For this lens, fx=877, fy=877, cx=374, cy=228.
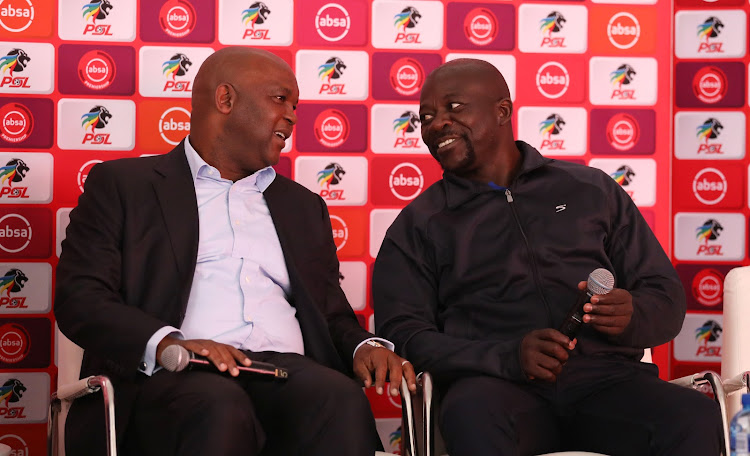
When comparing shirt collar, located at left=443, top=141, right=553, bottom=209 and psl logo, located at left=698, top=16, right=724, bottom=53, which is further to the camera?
psl logo, located at left=698, top=16, right=724, bottom=53

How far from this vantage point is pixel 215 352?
90.2 inches

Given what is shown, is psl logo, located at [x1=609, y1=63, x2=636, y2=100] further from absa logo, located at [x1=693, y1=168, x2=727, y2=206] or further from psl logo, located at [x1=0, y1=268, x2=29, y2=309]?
psl logo, located at [x1=0, y1=268, x2=29, y2=309]

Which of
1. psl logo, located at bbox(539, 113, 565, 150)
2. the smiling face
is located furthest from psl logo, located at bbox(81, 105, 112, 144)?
psl logo, located at bbox(539, 113, 565, 150)

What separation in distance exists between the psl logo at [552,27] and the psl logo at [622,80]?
10.9 inches


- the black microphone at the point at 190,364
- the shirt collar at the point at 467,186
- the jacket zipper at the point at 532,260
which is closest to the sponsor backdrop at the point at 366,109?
the shirt collar at the point at 467,186

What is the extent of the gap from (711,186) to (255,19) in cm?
226

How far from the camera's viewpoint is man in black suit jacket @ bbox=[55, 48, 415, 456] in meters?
2.27

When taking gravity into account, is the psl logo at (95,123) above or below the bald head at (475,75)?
below

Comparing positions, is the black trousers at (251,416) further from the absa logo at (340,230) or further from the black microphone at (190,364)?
the absa logo at (340,230)

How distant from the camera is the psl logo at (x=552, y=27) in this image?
3945 mm

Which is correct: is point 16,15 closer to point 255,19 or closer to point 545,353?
point 255,19

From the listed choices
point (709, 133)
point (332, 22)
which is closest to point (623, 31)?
point (709, 133)

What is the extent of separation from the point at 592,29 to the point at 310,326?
2069 mm

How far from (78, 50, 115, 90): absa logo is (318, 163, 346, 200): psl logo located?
984mm
